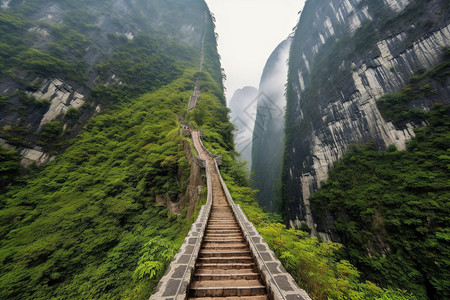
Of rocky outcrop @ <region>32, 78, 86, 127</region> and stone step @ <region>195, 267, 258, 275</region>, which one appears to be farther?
rocky outcrop @ <region>32, 78, 86, 127</region>

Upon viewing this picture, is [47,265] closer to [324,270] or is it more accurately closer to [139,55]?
[324,270]

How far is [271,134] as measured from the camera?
6103 cm

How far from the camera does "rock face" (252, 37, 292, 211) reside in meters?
45.0

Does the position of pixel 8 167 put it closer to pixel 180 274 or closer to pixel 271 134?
pixel 180 274

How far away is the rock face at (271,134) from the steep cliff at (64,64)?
31.1 meters

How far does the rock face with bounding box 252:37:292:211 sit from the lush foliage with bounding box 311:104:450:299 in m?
18.1

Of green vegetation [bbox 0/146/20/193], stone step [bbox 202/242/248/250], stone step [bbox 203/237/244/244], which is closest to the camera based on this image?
stone step [bbox 202/242/248/250]

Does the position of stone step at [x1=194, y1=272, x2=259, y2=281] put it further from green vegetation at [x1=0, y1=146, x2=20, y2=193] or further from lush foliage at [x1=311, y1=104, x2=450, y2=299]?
green vegetation at [x1=0, y1=146, x2=20, y2=193]

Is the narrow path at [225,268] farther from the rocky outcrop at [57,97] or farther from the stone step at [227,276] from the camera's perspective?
the rocky outcrop at [57,97]

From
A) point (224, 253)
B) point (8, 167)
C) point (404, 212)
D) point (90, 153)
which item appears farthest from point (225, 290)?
point (8, 167)

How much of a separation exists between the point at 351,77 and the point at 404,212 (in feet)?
57.2

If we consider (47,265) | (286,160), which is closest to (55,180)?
(47,265)

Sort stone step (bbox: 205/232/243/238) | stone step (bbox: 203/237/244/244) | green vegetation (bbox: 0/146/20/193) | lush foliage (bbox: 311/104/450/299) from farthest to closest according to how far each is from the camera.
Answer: green vegetation (bbox: 0/146/20/193) → lush foliage (bbox: 311/104/450/299) → stone step (bbox: 205/232/243/238) → stone step (bbox: 203/237/244/244)

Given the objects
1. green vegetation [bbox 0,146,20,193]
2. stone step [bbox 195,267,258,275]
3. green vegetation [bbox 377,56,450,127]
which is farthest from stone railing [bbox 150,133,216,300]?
green vegetation [bbox 377,56,450,127]
